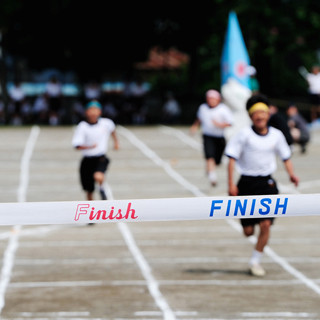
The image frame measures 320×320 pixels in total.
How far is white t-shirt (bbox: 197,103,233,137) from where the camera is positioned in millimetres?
18250

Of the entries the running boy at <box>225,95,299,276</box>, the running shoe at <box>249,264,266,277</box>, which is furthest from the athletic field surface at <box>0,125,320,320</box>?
the running boy at <box>225,95,299,276</box>

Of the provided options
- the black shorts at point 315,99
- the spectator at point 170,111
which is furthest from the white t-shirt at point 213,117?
the spectator at point 170,111

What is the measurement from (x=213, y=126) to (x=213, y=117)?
0.18 meters

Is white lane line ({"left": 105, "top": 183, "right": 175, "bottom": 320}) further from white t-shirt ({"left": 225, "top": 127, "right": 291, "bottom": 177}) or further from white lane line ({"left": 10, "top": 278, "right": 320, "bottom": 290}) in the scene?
white t-shirt ({"left": 225, "top": 127, "right": 291, "bottom": 177})

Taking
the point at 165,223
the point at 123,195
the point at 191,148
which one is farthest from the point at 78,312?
the point at 191,148

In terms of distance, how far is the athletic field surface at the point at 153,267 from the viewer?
924cm

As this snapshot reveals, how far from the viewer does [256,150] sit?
35.2 feet

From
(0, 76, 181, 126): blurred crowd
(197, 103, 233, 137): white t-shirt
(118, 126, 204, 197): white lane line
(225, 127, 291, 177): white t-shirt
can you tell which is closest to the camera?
(225, 127, 291, 177): white t-shirt

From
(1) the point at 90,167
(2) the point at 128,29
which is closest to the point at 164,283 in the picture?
(1) the point at 90,167

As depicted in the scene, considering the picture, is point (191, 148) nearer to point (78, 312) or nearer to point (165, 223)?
point (165, 223)

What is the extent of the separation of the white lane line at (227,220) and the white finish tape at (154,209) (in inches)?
111

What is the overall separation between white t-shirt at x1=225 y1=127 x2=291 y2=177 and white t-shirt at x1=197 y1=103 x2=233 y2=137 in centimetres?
729

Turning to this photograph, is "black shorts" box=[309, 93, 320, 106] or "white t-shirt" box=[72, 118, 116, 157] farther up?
"white t-shirt" box=[72, 118, 116, 157]

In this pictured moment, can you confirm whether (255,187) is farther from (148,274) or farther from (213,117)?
(213,117)
